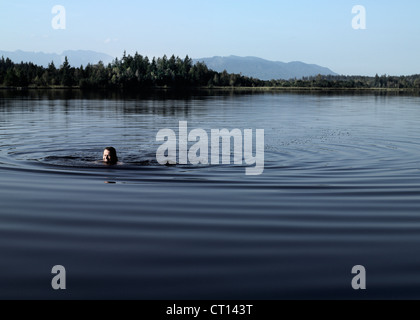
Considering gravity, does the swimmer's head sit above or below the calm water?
above

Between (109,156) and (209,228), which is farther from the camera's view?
(109,156)

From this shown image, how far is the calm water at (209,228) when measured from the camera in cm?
833

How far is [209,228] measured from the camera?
38.0 feet

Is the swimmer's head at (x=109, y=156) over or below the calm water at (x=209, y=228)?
over

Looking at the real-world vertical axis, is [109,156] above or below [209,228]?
above

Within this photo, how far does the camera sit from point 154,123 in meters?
45.0

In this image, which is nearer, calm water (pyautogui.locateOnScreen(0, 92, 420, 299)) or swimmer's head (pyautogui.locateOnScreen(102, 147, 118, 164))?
calm water (pyautogui.locateOnScreen(0, 92, 420, 299))

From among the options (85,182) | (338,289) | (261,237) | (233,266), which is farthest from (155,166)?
(338,289)

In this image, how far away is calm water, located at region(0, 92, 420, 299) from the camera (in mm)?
8328

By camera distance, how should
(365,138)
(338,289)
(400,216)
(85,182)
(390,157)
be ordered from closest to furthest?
(338,289) → (400,216) → (85,182) → (390,157) → (365,138)

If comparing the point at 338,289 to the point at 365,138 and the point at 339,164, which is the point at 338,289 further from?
the point at 365,138

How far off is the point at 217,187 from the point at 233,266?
779cm

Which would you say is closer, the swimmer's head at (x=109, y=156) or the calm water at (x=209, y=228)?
the calm water at (x=209, y=228)
